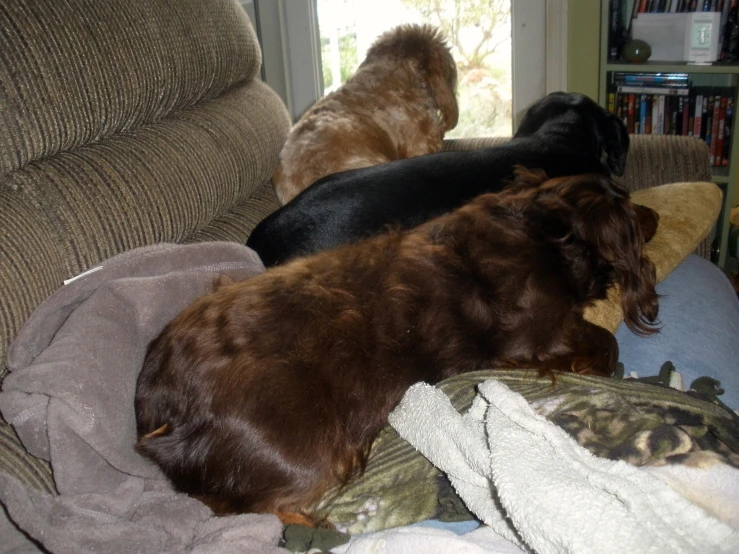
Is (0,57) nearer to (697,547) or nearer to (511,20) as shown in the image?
(697,547)

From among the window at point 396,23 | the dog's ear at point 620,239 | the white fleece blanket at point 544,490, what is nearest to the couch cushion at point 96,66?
the white fleece blanket at point 544,490

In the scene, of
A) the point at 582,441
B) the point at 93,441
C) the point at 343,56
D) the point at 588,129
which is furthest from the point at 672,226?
the point at 343,56

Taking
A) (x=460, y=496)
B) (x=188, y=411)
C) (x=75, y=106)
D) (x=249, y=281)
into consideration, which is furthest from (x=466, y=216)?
(x=75, y=106)

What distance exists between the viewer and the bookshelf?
11.1 ft

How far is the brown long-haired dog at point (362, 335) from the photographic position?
1078mm

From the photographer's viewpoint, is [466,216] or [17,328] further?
[466,216]

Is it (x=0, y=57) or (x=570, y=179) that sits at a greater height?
(x=0, y=57)

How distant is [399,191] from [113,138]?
2.61 feet

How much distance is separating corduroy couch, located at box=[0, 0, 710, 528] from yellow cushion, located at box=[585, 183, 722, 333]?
1030 millimetres

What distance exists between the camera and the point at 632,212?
1.49 metres

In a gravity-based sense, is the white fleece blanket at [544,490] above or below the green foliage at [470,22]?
below

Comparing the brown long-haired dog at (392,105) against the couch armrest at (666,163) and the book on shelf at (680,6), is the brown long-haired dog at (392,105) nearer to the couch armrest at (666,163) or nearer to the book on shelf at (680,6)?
the couch armrest at (666,163)

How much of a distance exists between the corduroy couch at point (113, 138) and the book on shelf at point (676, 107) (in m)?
2.48

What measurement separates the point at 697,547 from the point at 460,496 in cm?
38
